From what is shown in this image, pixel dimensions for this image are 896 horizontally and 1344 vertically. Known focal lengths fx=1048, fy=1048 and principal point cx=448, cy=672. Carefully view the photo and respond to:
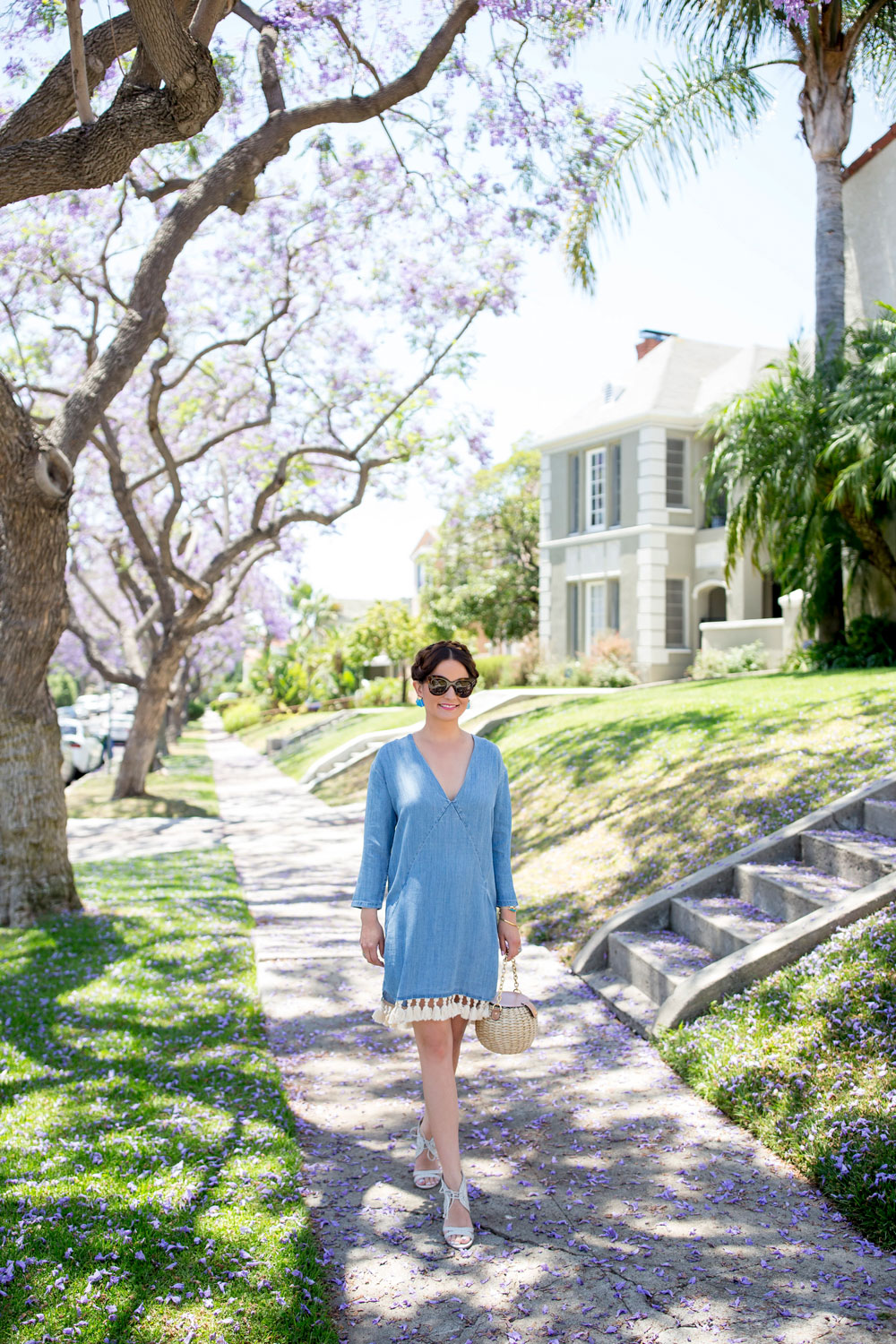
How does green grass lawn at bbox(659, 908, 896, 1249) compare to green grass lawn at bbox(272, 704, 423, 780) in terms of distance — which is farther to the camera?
green grass lawn at bbox(272, 704, 423, 780)

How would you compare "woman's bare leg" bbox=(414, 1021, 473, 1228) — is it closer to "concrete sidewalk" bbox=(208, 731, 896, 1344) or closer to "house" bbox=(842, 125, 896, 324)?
"concrete sidewalk" bbox=(208, 731, 896, 1344)

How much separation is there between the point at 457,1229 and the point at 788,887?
300cm

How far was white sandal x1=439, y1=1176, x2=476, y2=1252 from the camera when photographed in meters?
3.43

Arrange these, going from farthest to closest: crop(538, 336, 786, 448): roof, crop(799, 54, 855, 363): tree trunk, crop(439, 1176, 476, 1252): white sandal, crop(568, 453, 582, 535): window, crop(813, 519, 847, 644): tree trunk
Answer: crop(568, 453, 582, 535): window
crop(538, 336, 786, 448): roof
crop(813, 519, 847, 644): tree trunk
crop(799, 54, 855, 363): tree trunk
crop(439, 1176, 476, 1252): white sandal

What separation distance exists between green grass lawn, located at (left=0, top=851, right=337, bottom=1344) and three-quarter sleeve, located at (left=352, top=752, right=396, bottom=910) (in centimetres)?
111

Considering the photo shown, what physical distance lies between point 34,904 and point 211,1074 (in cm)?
365

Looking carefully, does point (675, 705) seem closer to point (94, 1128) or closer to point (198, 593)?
point (198, 593)

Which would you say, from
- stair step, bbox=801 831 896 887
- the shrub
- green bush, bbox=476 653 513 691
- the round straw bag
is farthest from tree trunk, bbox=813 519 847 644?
green bush, bbox=476 653 513 691

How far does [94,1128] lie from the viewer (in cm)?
419

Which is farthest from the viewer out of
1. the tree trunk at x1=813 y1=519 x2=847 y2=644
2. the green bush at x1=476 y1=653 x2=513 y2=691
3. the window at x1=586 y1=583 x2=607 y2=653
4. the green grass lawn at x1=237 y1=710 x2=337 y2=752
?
the green grass lawn at x1=237 y1=710 x2=337 y2=752

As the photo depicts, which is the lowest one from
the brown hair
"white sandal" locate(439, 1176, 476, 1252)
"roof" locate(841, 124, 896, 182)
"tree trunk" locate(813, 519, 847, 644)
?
"white sandal" locate(439, 1176, 476, 1252)

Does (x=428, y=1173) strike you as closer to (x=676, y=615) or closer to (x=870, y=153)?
(x=870, y=153)

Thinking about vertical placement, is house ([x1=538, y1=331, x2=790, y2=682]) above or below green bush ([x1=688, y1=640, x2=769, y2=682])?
above

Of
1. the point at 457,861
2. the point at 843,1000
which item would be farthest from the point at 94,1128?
the point at 843,1000
